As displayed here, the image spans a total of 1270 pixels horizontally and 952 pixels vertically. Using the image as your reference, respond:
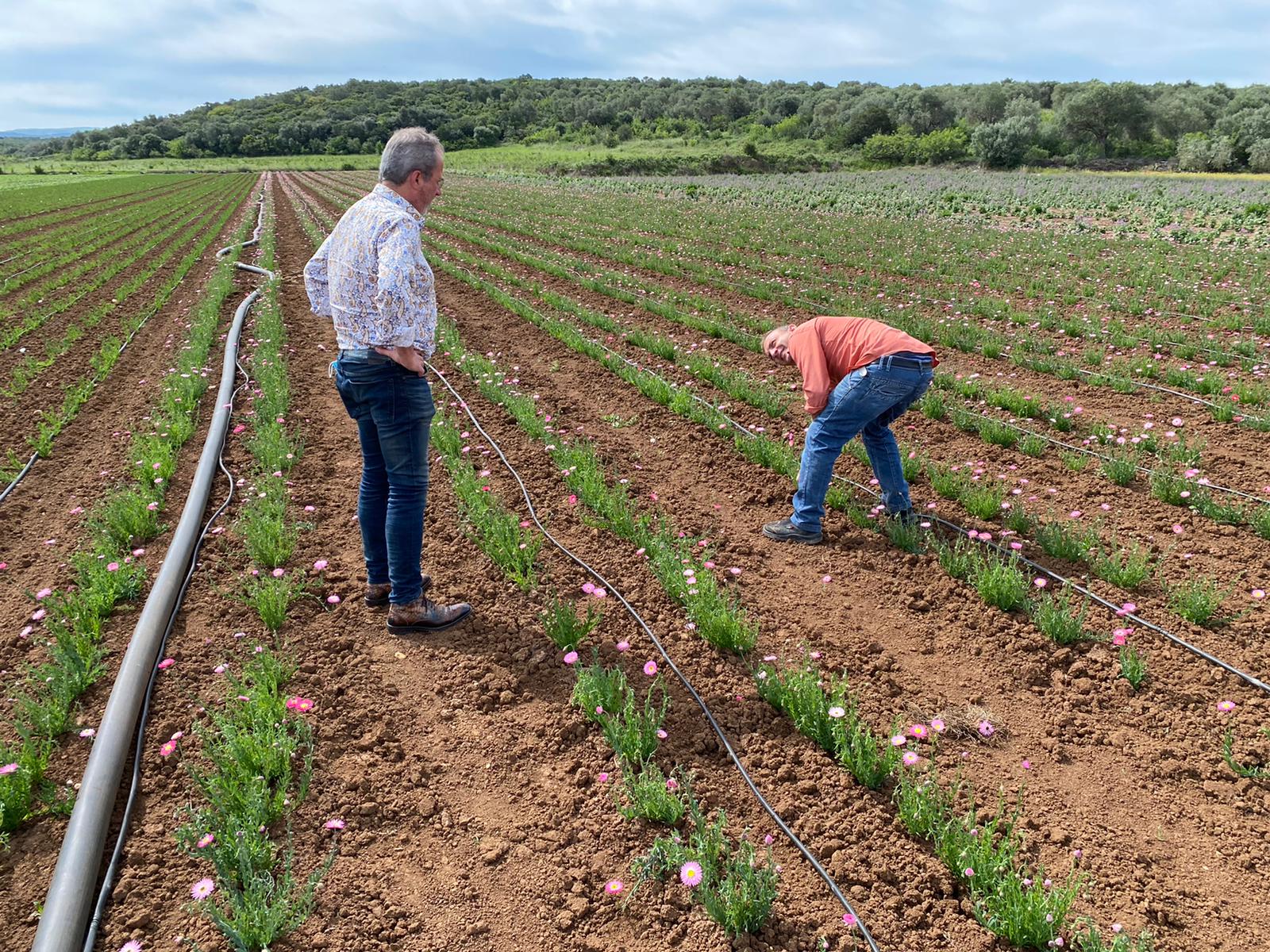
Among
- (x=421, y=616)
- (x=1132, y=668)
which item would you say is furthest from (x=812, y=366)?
(x=421, y=616)

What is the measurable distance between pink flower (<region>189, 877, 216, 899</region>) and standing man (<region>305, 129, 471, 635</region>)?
1625 mm

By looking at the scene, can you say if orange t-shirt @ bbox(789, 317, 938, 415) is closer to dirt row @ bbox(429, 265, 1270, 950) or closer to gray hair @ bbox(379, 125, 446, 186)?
dirt row @ bbox(429, 265, 1270, 950)

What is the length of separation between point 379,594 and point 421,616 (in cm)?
38

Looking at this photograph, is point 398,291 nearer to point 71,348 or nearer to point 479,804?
point 479,804

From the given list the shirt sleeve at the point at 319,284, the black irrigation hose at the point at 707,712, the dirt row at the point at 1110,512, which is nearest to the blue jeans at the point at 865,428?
the dirt row at the point at 1110,512

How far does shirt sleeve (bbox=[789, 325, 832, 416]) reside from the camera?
4.33 meters

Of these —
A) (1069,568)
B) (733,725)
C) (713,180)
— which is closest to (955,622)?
(1069,568)

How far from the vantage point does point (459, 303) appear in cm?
1184

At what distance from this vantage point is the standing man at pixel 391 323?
3.20 metres

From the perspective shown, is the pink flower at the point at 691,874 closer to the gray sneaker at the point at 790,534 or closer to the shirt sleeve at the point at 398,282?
the shirt sleeve at the point at 398,282

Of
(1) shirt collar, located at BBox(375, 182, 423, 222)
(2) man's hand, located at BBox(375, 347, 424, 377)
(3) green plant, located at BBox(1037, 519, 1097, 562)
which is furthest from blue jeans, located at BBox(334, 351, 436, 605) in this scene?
(3) green plant, located at BBox(1037, 519, 1097, 562)

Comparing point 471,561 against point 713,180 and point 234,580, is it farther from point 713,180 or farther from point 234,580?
point 713,180

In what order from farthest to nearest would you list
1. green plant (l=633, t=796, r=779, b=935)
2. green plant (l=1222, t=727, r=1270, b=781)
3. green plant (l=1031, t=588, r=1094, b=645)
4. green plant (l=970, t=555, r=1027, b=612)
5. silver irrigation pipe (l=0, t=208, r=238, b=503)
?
1. silver irrigation pipe (l=0, t=208, r=238, b=503)
2. green plant (l=970, t=555, r=1027, b=612)
3. green plant (l=1031, t=588, r=1094, b=645)
4. green plant (l=1222, t=727, r=1270, b=781)
5. green plant (l=633, t=796, r=779, b=935)

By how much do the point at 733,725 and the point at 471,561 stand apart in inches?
83.3
